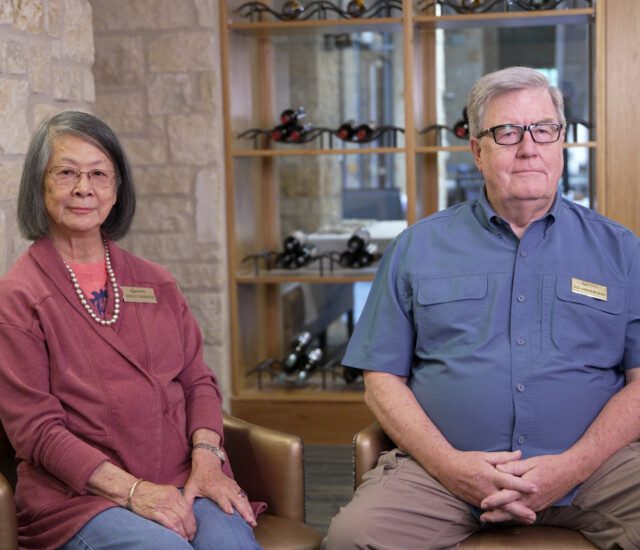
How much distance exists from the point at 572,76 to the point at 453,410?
107 inches

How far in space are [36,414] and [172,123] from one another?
250 cm

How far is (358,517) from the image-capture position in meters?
2.32

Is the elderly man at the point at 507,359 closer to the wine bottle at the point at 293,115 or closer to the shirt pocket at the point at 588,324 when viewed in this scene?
the shirt pocket at the point at 588,324

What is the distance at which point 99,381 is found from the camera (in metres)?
2.31

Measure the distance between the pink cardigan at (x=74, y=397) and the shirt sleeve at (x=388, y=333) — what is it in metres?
0.40

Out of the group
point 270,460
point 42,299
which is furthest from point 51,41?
point 270,460

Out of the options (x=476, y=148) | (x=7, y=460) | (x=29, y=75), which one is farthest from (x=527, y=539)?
(x=29, y=75)

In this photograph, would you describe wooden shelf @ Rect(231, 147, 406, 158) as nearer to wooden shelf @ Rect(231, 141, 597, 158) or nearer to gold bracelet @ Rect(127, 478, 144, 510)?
wooden shelf @ Rect(231, 141, 597, 158)

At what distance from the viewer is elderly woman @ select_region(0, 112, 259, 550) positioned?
7.23 ft

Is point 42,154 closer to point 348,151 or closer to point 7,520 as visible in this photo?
point 7,520

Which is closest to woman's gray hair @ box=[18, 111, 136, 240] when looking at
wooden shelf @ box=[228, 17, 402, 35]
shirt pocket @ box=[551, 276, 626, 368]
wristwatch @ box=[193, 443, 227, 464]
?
wristwatch @ box=[193, 443, 227, 464]

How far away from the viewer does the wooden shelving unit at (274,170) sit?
14.8ft

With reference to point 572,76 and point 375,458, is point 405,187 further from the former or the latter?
point 375,458

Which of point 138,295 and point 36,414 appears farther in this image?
point 138,295
